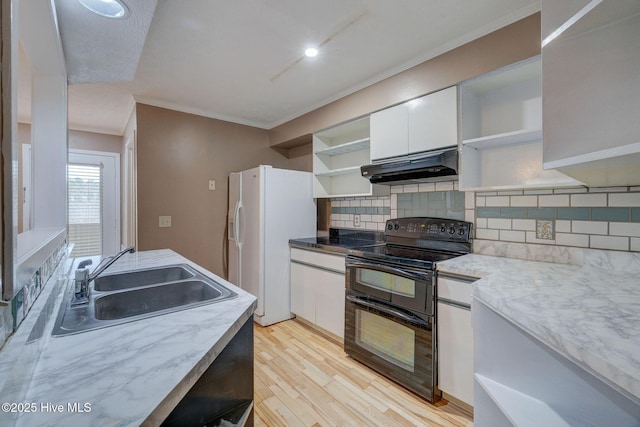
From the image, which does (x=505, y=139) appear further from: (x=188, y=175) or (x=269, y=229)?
(x=188, y=175)

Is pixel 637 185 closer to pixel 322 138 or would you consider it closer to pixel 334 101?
pixel 334 101

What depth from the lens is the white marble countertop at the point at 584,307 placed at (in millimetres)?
562

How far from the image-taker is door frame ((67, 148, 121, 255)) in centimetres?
411

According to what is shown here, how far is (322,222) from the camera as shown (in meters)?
3.54

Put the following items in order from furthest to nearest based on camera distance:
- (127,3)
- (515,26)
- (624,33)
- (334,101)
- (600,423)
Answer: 1. (334,101)
2. (515,26)
3. (127,3)
4. (624,33)
5. (600,423)

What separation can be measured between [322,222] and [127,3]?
8.70 feet

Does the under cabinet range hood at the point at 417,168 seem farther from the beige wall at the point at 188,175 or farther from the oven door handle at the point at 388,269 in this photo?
the beige wall at the point at 188,175

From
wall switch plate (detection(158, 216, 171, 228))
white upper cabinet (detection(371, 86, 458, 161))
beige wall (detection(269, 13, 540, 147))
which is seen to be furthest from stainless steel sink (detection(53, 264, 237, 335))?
beige wall (detection(269, 13, 540, 147))

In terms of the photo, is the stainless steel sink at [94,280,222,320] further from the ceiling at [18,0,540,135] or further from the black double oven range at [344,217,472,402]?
the ceiling at [18,0,540,135]

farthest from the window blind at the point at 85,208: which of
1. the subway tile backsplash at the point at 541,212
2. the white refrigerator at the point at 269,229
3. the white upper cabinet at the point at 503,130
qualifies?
the white upper cabinet at the point at 503,130

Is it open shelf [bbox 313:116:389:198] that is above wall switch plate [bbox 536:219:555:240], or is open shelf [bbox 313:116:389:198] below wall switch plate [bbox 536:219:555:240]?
above

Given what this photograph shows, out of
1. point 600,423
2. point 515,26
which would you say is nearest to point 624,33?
point 515,26

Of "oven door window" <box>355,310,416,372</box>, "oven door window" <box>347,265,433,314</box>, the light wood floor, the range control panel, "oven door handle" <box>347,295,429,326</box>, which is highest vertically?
the range control panel

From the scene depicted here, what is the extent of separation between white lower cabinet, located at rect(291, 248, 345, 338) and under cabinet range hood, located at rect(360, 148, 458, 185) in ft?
2.56
